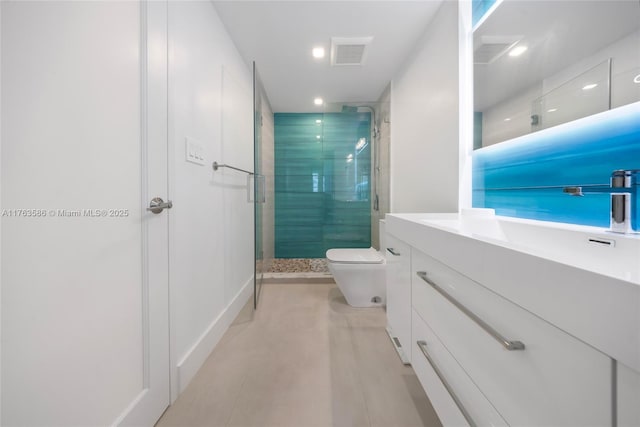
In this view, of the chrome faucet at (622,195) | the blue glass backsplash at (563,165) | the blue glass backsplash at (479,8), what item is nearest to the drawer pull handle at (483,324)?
the chrome faucet at (622,195)

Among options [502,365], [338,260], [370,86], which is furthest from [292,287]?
[370,86]

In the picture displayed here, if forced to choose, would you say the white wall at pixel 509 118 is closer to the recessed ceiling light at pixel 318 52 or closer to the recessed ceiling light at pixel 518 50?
the recessed ceiling light at pixel 518 50

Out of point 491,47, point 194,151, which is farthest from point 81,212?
point 491,47

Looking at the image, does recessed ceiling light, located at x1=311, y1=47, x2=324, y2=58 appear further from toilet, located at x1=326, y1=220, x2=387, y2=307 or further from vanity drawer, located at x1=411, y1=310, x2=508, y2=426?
vanity drawer, located at x1=411, y1=310, x2=508, y2=426

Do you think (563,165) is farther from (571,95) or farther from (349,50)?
(349,50)

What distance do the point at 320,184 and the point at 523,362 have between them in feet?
9.44

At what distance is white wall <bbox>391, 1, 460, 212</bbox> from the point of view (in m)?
1.55

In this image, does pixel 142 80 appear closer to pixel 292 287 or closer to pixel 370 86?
pixel 292 287

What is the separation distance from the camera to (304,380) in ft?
4.15

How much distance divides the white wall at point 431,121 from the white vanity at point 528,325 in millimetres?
778

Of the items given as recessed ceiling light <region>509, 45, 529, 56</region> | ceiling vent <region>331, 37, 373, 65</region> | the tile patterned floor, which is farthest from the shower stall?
recessed ceiling light <region>509, 45, 529, 56</region>

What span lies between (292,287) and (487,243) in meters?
2.30

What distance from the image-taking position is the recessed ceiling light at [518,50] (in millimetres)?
1104

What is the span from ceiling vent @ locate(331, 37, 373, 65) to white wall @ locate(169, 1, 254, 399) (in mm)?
859
